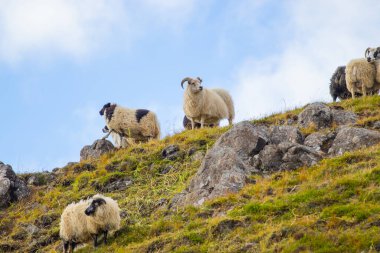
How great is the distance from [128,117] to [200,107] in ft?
9.34

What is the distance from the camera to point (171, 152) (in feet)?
73.0

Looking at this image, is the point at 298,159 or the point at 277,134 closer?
the point at 298,159

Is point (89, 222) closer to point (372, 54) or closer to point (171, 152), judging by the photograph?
point (171, 152)

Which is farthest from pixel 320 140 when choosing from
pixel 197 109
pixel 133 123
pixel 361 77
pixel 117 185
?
pixel 133 123

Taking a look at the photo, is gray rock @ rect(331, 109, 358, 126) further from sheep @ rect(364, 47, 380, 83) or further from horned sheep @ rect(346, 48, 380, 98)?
sheep @ rect(364, 47, 380, 83)

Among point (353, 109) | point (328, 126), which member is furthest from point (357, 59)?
point (328, 126)

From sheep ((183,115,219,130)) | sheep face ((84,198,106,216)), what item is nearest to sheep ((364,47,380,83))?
sheep ((183,115,219,130))

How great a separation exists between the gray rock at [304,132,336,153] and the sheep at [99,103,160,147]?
751cm

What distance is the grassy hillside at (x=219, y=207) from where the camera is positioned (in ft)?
42.4

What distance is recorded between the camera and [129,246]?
15094 mm

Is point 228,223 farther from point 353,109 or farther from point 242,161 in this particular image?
point 353,109

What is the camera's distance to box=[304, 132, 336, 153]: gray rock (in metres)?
19.2

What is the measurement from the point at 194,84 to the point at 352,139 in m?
8.95

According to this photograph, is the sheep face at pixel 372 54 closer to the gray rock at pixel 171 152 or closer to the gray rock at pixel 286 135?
the gray rock at pixel 286 135
